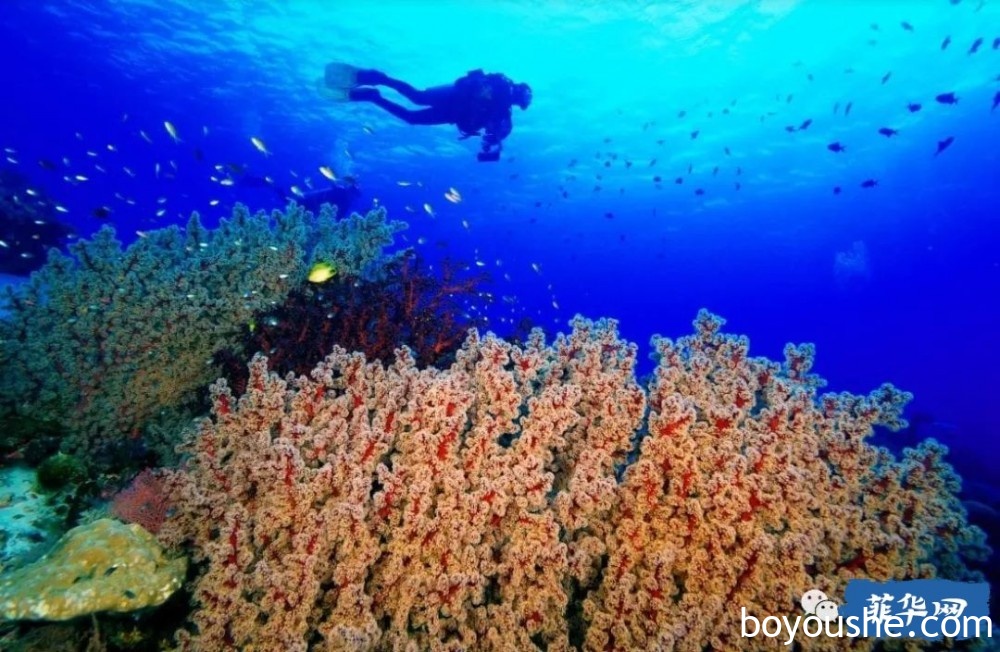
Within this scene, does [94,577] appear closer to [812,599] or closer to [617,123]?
[812,599]

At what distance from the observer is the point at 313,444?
11.5 ft

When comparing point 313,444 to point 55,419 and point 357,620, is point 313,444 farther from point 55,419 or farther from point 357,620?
point 55,419

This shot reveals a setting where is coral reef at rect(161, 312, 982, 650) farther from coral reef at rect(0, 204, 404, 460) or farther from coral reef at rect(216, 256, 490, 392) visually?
coral reef at rect(0, 204, 404, 460)

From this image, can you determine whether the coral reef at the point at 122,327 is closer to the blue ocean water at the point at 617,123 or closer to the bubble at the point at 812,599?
the blue ocean water at the point at 617,123

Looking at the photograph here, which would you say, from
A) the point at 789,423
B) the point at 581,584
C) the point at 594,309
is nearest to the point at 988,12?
the point at 789,423

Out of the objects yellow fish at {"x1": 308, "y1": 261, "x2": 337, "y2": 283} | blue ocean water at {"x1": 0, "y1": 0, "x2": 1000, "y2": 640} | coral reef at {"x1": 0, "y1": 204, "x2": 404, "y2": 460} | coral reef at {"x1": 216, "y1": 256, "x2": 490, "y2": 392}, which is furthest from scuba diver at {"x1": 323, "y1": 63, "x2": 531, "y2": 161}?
coral reef at {"x1": 0, "y1": 204, "x2": 404, "y2": 460}

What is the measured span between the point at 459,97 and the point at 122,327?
1598 centimetres

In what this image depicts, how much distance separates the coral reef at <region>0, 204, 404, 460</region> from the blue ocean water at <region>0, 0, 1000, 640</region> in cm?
623

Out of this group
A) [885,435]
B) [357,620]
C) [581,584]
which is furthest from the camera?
[885,435]

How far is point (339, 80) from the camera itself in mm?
18906

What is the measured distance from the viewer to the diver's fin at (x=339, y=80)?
741 inches

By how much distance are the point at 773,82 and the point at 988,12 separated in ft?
34.2

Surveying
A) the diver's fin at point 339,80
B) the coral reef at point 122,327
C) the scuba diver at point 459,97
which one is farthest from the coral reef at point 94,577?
the diver's fin at point 339,80

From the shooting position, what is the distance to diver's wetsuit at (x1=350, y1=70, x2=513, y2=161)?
1811 centimetres
